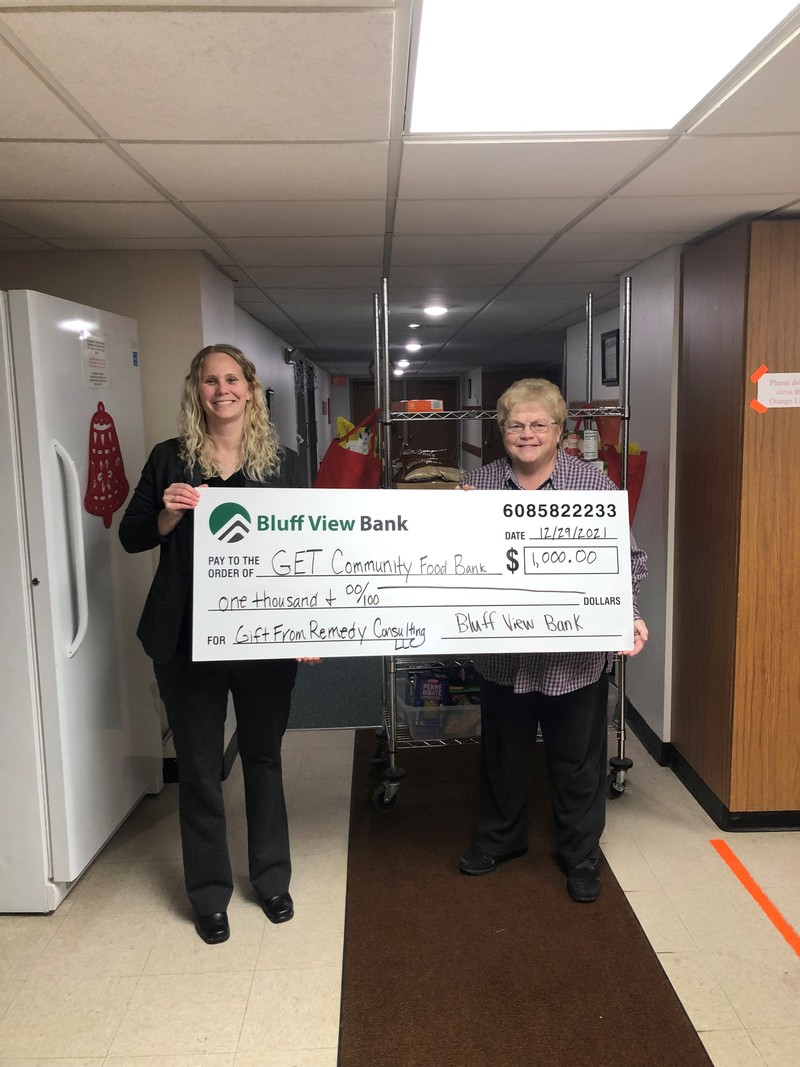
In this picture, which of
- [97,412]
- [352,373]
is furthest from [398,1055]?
[352,373]

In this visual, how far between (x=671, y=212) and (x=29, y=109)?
1.81 m

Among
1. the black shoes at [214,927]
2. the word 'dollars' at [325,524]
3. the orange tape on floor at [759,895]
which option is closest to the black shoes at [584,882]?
the orange tape on floor at [759,895]

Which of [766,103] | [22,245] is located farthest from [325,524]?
[22,245]

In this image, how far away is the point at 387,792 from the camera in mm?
2670

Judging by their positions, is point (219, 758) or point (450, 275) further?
point (450, 275)

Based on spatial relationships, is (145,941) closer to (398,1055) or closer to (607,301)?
(398,1055)

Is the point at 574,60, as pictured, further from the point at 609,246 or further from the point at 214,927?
the point at 214,927

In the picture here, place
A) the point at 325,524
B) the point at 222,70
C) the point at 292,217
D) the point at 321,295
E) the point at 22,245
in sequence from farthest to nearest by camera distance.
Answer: the point at 321,295
the point at 22,245
the point at 292,217
the point at 325,524
the point at 222,70

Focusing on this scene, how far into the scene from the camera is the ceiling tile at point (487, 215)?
7.22 feet

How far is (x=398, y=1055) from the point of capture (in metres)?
1.64

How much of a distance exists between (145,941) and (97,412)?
1543 mm

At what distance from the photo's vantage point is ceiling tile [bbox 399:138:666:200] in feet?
5.64

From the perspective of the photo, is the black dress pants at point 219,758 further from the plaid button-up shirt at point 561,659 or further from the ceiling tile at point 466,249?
the ceiling tile at point 466,249

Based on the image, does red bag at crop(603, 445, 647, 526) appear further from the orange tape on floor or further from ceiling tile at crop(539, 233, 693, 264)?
the orange tape on floor
